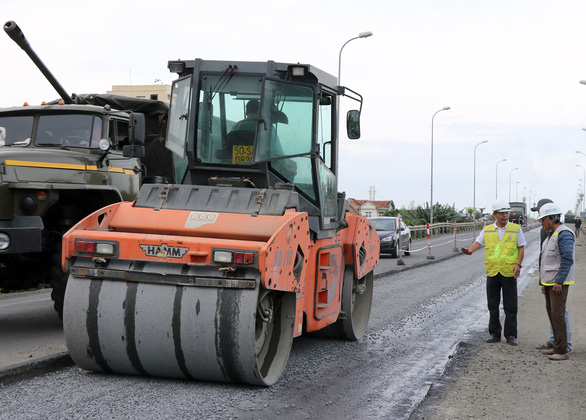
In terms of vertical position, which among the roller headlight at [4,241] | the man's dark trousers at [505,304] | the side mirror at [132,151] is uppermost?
the side mirror at [132,151]

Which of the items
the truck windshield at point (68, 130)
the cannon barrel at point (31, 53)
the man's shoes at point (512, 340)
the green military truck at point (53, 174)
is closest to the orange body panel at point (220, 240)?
the green military truck at point (53, 174)

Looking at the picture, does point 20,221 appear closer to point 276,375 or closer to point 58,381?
point 58,381

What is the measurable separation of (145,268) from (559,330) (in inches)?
186

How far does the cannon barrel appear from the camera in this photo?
364 inches

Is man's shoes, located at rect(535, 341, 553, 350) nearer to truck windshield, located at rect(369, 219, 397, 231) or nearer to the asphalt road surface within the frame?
the asphalt road surface

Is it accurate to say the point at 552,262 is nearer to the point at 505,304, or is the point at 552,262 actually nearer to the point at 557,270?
the point at 557,270

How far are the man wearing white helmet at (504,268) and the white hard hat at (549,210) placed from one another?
0.70m

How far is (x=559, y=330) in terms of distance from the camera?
8188 millimetres

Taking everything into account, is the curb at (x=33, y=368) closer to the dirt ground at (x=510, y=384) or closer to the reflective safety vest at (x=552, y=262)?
the dirt ground at (x=510, y=384)

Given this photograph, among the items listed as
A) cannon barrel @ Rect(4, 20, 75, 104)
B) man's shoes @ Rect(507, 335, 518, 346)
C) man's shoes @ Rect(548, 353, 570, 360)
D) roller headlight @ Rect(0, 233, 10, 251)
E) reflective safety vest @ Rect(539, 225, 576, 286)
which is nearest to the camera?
roller headlight @ Rect(0, 233, 10, 251)

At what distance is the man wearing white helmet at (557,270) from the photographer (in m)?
8.15

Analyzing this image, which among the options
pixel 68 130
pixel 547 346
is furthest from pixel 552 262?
pixel 68 130

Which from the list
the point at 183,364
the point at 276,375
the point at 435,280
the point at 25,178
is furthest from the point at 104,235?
the point at 435,280

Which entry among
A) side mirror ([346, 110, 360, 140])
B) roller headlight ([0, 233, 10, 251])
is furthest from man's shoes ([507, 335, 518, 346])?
roller headlight ([0, 233, 10, 251])
